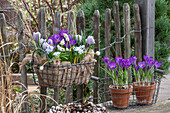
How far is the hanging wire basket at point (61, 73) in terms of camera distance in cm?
203

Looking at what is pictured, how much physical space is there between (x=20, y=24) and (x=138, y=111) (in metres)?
1.50

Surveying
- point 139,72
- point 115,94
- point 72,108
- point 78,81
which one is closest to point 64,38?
→ point 78,81

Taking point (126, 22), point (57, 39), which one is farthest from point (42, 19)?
point (126, 22)

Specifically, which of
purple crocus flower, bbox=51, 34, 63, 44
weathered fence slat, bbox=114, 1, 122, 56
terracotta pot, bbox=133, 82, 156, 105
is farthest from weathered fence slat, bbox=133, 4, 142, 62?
purple crocus flower, bbox=51, 34, 63, 44

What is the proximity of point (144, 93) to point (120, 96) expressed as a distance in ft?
1.09

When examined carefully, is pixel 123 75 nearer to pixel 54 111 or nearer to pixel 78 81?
pixel 78 81

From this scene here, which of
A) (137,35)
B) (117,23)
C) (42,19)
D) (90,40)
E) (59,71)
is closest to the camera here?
(59,71)

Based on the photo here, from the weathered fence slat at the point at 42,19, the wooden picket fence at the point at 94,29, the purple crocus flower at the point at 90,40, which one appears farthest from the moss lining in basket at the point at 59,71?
the weathered fence slat at the point at 42,19

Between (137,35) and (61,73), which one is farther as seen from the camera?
(137,35)

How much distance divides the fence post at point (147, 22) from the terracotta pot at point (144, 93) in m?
0.79

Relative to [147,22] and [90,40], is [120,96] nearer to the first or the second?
[90,40]

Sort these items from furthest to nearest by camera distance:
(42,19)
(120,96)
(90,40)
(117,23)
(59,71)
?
(117,23)
(120,96)
(42,19)
(90,40)
(59,71)

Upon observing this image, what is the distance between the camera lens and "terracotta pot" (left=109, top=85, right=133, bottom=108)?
2592 mm

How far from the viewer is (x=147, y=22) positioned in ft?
11.2
